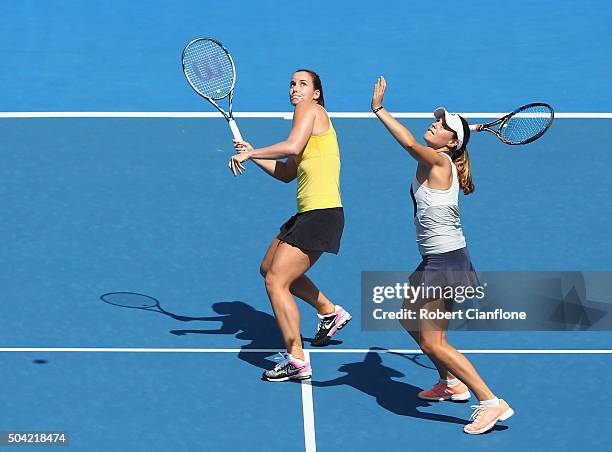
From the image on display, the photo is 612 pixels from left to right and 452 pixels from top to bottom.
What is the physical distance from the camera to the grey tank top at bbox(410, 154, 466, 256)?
9055mm

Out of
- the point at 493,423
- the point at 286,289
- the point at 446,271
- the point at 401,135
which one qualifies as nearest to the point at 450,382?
the point at 493,423

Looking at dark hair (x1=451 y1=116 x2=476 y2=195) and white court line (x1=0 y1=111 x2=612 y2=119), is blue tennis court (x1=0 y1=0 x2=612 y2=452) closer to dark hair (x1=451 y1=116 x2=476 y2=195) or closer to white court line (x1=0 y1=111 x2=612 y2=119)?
white court line (x1=0 y1=111 x2=612 y2=119)

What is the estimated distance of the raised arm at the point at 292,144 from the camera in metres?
9.43

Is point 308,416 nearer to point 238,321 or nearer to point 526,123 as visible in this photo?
point 238,321

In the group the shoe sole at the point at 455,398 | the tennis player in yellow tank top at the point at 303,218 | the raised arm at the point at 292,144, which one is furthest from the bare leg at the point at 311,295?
the shoe sole at the point at 455,398

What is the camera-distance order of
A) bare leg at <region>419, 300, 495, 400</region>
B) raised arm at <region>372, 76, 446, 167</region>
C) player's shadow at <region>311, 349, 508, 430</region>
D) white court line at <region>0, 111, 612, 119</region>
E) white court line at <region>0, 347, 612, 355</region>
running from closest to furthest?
raised arm at <region>372, 76, 446, 167</region>
bare leg at <region>419, 300, 495, 400</region>
player's shadow at <region>311, 349, 508, 430</region>
white court line at <region>0, 347, 612, 355</region>
white court line at <region>0, 111, 612, 119</region>

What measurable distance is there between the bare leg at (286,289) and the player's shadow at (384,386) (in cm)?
36

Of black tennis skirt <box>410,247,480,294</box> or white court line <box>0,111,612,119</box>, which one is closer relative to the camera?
black tennis skirt <box>410,247,480,294</box>

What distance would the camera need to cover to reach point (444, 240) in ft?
29.8

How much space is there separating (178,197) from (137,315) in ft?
7.93

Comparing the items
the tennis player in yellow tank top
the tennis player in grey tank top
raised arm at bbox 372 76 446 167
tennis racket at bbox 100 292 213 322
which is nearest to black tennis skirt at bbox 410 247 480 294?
the tennis player in grey tank top

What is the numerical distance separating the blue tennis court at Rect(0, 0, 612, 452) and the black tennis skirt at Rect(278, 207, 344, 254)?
Result: 96 cm
